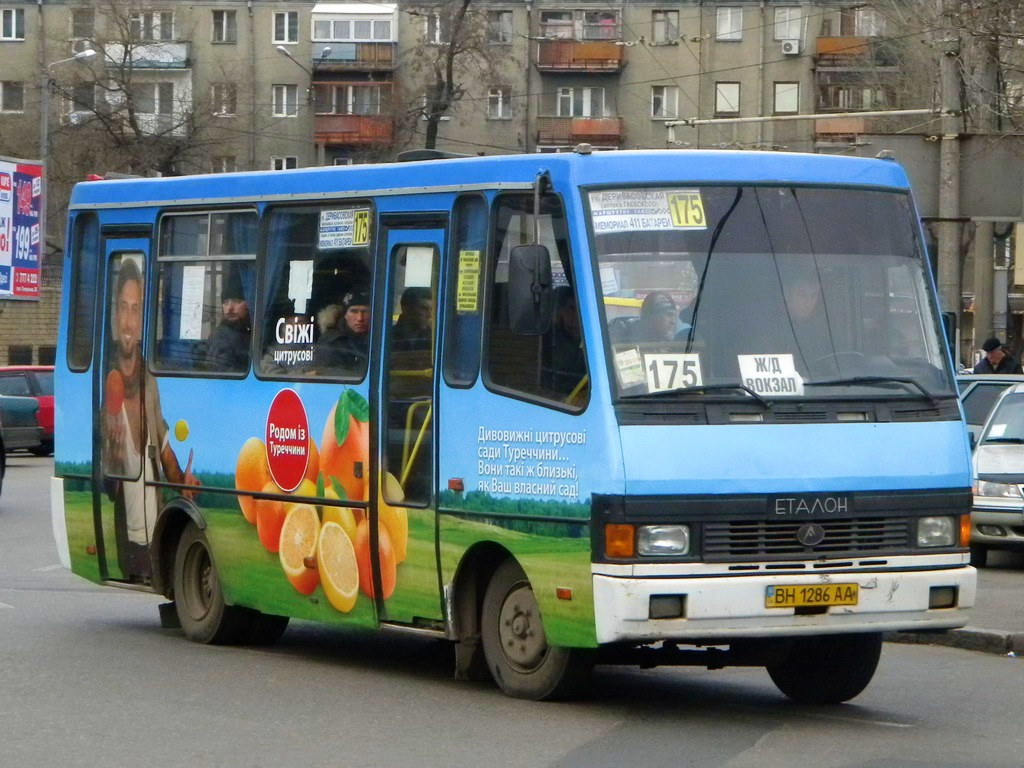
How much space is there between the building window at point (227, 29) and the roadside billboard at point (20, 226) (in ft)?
91.0

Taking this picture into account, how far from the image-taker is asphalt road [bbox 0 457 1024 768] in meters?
8.02

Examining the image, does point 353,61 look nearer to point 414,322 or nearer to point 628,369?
point 414,322

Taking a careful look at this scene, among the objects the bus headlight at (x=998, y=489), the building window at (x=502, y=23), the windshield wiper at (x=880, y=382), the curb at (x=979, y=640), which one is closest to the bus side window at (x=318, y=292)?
the windshield wiper at (x=880, y=382)

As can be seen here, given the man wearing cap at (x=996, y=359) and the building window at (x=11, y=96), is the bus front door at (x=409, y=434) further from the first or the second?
the building window at (x=11, y=96)

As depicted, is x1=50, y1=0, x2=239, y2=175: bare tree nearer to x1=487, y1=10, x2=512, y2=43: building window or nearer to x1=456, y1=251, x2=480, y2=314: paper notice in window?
x1=487, y1=10, x2=512, y2=43: building window

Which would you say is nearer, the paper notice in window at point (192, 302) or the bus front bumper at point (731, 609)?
the bus front bumper at point (731, 609)

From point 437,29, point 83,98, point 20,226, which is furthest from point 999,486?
point 437,29

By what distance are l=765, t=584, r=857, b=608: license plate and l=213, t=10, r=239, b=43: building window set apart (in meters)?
68.5

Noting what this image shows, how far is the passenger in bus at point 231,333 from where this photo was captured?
11463 mm

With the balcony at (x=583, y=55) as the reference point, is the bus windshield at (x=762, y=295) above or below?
below

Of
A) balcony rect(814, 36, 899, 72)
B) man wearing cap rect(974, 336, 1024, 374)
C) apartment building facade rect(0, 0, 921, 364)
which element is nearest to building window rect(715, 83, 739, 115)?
apartment building facade rect(0, 0, 921, 364)

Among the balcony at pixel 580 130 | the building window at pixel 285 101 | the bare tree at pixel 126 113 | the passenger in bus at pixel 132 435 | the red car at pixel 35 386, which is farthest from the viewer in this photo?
the building window at pixel 285 101

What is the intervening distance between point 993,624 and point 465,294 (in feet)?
15.3

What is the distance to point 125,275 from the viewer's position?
12633 mm
